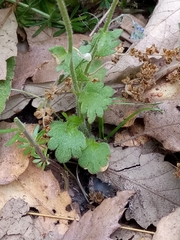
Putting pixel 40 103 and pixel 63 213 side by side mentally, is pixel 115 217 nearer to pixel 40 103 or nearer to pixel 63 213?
pixel 63 213

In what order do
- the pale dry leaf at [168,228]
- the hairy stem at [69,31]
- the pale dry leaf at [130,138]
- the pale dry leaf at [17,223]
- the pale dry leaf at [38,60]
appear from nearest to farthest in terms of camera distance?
the hairy stem at [69,31]
the pale dry leaf at [168,228]
the pale dry leaf at [17,223]
the pale dry leaf at [130,138]
the pale dry leaf at [38,60]

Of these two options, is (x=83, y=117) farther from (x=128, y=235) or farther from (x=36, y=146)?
(x=128, y=235)

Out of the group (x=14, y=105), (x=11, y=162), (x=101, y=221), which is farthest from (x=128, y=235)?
(x=14, y=105)

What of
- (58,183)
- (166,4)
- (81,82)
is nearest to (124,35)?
(166,4)

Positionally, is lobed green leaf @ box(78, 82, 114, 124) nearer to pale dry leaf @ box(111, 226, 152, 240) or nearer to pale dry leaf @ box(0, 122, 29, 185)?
pale dry leaf @ box(0, 122, 29, 185)

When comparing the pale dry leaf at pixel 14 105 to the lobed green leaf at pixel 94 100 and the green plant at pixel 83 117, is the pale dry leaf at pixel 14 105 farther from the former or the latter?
the lobed green leaf at pixel 94 100

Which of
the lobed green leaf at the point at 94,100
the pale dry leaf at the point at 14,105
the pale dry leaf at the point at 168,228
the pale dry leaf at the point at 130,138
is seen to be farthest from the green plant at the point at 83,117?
the pale dry leaf at the point at 168,228

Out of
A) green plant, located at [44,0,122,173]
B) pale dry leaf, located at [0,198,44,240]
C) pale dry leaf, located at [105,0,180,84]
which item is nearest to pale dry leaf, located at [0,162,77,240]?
pale dry leaf, located at [0,198,44,240]
